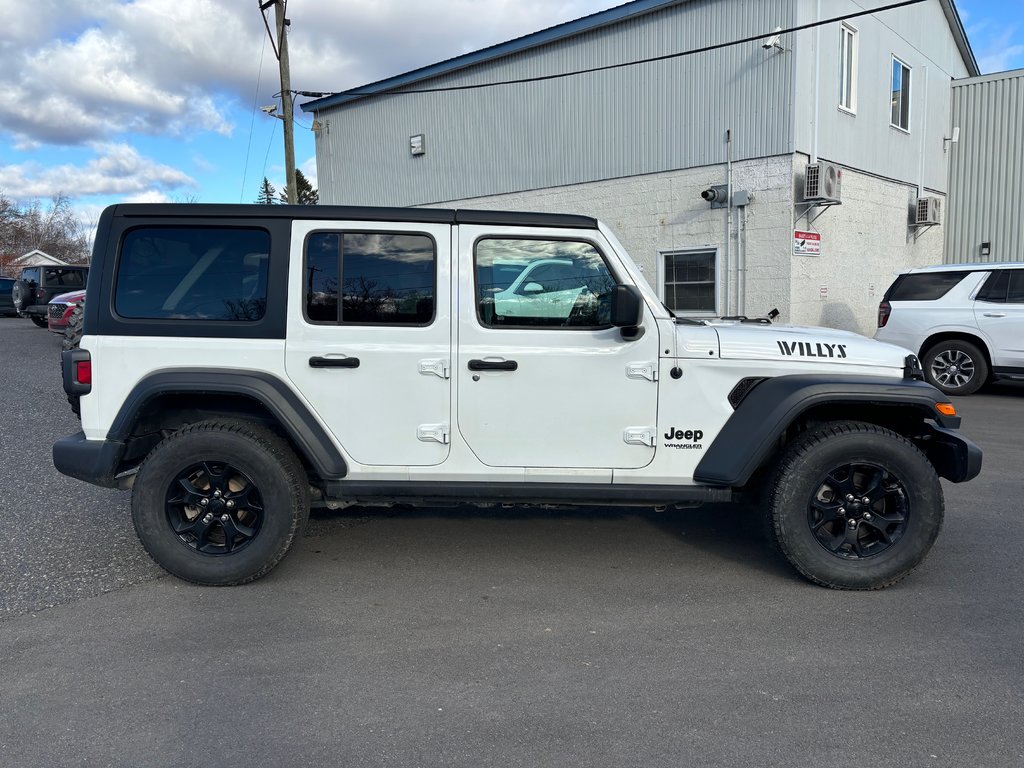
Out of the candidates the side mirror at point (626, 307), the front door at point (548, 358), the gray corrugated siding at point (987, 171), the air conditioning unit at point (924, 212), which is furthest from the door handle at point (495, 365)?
the gray corrugated siding at point (987, 171)

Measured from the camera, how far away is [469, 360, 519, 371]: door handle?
12.9 feet

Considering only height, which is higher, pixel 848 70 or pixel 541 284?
pixel 848 70

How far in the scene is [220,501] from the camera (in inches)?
159

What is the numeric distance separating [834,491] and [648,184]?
39.8 ft

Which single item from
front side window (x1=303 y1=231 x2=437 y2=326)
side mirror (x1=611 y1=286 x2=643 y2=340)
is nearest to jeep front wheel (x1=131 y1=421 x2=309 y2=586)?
front side window (x1=303 y1=231 x2=437 y2=326)

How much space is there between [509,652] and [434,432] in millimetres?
1181

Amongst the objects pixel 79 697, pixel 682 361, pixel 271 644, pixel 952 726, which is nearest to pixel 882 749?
pixel 952 726

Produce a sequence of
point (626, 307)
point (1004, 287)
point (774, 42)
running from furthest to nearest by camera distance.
A: point (774, 42) → point (1004, 287) → point (626, 307)

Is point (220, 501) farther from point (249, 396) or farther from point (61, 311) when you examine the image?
point (61, 311)

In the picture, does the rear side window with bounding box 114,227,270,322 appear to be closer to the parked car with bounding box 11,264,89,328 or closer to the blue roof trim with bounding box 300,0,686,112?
the blue roof trim with bounding box 300,0,686,112

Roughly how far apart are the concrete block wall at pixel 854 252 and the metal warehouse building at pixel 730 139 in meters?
0.04

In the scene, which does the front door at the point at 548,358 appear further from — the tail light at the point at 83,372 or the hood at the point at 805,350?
the tail light at the point at 83,372

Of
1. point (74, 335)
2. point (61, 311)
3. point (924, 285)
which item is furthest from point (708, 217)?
point (61, 311)

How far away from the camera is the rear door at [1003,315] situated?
10023 millimetres
